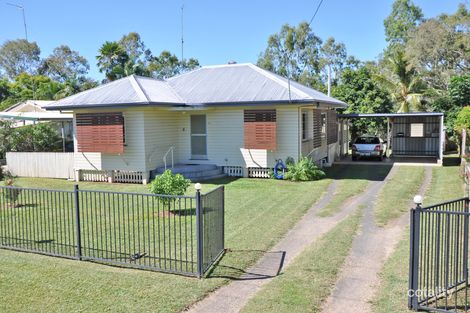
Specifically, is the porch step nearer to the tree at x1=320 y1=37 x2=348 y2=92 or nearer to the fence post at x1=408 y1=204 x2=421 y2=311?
the fence post at x1=408 y1=204 x2=421 y2=311

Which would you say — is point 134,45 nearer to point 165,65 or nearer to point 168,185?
point 165,65

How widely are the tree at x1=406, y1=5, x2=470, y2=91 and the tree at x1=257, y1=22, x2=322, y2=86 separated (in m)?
17.1

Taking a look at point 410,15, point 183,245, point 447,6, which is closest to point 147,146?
point 183,245

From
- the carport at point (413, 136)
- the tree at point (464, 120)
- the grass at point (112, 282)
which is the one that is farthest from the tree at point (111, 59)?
the grass at point (112, 282)

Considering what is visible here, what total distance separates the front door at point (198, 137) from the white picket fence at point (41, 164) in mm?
5387

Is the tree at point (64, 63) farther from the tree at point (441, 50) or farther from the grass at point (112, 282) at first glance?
the grass at point (112, 282)

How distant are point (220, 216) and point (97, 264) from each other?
2351 mm

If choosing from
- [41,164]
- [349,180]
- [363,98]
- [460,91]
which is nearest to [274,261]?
[349,180]

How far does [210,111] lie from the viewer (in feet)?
61.0

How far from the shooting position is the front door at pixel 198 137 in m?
19.0

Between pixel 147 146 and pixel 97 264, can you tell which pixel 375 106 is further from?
pixel 97 264

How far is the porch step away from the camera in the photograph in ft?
57.4

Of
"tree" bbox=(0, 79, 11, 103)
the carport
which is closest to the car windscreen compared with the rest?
the carport

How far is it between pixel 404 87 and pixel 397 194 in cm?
2129
